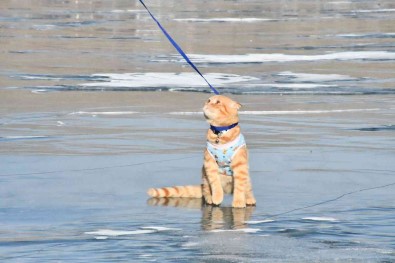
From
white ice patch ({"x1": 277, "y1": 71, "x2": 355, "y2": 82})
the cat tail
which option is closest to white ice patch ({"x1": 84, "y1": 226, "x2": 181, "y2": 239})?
the cat tail

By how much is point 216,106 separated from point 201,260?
191 centimetres

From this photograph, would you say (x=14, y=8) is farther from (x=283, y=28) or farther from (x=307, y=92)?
(x=307, y=92)

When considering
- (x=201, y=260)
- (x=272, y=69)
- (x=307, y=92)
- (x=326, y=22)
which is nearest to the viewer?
(x=201, y=260)

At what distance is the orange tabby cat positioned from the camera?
8.56m

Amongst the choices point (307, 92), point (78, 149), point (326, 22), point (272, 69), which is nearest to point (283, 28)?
point (326, 22)

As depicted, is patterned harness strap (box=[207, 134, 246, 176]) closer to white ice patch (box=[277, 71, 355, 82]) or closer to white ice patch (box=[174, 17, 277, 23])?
white ice patch (box=[277, 71, 355, 82])

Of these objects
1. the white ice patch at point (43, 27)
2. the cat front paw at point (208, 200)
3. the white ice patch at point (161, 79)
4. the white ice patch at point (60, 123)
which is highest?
the white ice patch at point (43, 27)

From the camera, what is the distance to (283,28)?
2936 cm

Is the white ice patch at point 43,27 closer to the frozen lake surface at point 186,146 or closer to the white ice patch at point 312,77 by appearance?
the frozen lake surface at point 186,146

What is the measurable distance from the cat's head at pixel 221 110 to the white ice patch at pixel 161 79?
8.52 meters

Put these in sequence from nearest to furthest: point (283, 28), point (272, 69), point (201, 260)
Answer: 1. point (201, 260)
2. point (272, 69)
3. point (283, 28)

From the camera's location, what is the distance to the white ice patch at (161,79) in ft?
56.8

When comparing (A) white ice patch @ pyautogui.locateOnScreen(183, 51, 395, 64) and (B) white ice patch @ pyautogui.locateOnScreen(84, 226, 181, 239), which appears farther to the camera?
(A) white ice patch @ pyautogui.locateOnScreen(183, 51, 395, 64)

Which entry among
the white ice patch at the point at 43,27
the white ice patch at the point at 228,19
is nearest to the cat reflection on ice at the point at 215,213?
the white ice patch at the point at 43,27
